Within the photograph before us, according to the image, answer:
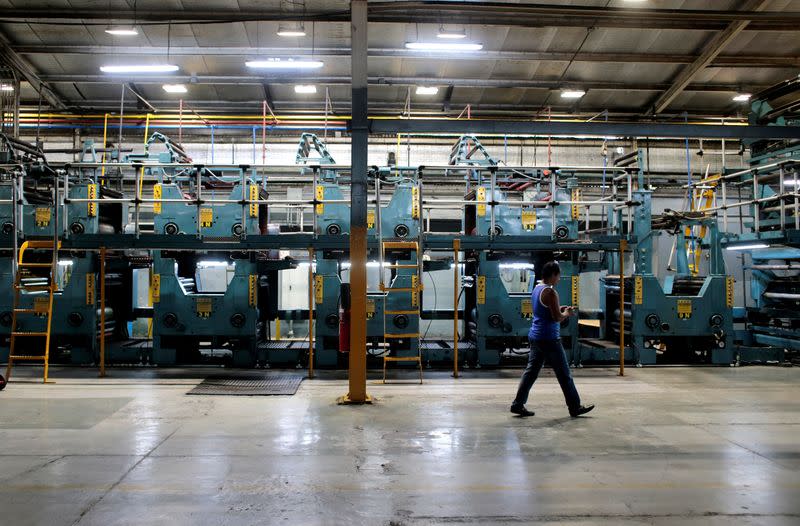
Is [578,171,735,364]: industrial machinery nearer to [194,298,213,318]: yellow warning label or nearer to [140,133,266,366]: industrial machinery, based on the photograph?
[140,133,266,366]: industrial machinery

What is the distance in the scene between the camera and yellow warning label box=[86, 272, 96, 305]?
892cm

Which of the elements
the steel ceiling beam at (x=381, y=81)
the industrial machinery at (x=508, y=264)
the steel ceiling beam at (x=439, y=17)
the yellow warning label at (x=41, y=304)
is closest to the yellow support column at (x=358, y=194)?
the industrial machinery at (x=508, y=264)

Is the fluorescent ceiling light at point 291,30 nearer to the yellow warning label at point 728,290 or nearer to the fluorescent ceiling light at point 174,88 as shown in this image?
the fluorescent ceiling light at point 174,88

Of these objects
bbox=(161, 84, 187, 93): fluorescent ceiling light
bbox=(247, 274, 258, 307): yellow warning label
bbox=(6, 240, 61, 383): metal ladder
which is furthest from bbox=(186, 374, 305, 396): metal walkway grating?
bbox=(161, 84, 187, 93): fluorescent ceiling light

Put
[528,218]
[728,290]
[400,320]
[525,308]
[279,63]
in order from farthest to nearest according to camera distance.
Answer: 1. [279,63]
2. [728,290]
3. [528,218]
4. [525,308]
5. [400,320]

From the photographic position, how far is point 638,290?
30.7 feet

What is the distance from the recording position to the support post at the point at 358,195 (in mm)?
6383

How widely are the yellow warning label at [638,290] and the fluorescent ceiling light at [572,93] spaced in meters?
6.26

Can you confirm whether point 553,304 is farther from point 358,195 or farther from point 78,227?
point 78,227

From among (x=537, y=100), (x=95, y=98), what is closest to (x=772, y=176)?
(x=537, y=100)

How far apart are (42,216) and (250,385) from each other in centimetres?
537

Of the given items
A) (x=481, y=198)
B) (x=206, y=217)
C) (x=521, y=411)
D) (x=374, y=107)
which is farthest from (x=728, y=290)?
(x=206, y=217)

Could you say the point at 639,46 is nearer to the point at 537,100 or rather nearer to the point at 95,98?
the point at 537,100

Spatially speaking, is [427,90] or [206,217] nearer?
[206,217]
